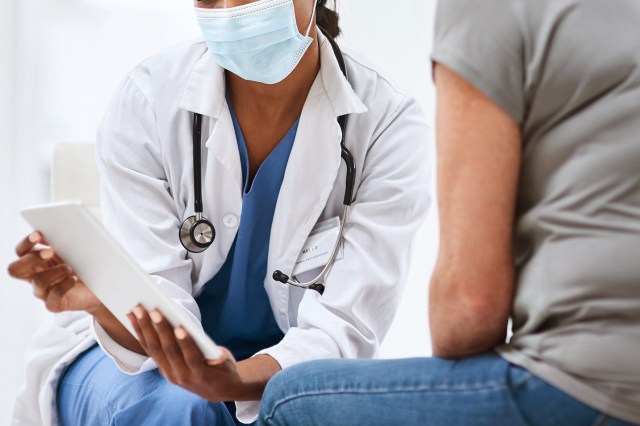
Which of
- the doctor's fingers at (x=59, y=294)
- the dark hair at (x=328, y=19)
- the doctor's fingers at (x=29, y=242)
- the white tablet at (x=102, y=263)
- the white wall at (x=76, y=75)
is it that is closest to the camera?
the white tablet at (x=102, y=263)

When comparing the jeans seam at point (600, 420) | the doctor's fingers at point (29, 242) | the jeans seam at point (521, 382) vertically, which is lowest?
the doctor's fingers at point (29, 242)

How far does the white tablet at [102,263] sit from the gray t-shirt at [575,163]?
0.40 metres

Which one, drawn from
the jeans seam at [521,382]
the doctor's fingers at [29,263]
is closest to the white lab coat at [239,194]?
the doctor's fingers at [29,263]

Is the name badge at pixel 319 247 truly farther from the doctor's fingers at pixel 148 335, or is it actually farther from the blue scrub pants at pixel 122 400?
the doctor's fingers at pixel 148 335

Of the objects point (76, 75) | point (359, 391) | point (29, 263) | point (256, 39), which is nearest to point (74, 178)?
point (76, 75)

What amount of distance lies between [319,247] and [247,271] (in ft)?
0.46

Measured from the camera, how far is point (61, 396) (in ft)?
4.66

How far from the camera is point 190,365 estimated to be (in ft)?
3.51

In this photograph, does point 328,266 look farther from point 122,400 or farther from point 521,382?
point 521,382

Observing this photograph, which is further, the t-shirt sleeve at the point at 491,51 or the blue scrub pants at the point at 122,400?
the blue scrub pants at the point at 122,400

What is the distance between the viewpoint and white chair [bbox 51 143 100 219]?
2.07m

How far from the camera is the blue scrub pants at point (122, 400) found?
1.25m

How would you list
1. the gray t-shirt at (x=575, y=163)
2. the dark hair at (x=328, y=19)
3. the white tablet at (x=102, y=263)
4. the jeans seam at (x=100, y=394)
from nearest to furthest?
1. the gray t-shirt at (x=575, y=163)
2. the white tablet at (x=102, y=263)
3. the jeans seam at (x=100, y=394)
4. the dark hair at (x=328, y=19)

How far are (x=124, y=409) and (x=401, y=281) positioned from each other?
50 cm
